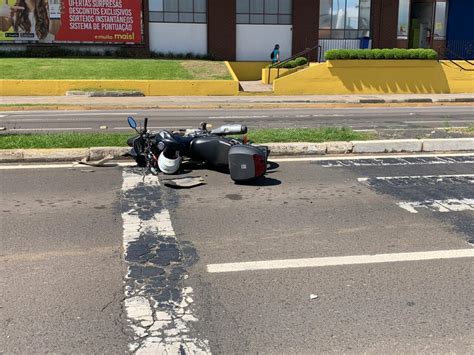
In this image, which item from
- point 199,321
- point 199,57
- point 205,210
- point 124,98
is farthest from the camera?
point 199,57

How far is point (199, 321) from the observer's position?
142 inches

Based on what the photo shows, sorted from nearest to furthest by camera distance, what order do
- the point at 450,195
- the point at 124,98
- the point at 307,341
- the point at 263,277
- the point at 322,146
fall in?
1. the point at 307,341
2. the point at 263,277
3. the point at 450,195
4. the point at 322,146
5. the point at 124,98

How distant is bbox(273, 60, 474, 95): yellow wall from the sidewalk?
135 centimetres

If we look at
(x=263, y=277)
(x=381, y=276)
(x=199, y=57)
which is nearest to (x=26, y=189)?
(x=263, y=277)

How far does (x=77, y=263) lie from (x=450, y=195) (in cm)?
459

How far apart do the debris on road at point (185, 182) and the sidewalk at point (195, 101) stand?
41.7 ft

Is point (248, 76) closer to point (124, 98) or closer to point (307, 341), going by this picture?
point (124, 98)

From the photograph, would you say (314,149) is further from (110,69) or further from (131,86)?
(110,69)

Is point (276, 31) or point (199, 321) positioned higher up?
point (276, 31)

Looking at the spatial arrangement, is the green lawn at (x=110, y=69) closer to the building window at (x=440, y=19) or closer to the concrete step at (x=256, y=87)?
the concrete step at (x=256, y=87)

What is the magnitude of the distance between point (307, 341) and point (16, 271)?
8.17ft

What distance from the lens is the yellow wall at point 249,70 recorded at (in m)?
31.9

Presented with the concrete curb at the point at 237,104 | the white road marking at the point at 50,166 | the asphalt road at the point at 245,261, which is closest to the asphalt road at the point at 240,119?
the concrete curb at the point at 237,104

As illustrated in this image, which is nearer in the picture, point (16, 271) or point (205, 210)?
point (16, 271)
